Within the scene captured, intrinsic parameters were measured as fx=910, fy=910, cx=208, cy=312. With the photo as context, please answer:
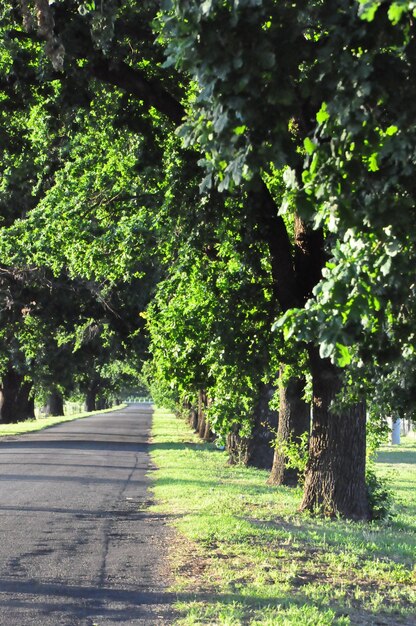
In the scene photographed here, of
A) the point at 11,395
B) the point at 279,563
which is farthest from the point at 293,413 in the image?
the point at 11,395

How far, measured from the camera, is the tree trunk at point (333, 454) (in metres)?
12.9

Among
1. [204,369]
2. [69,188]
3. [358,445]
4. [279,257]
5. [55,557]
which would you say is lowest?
[55,557]

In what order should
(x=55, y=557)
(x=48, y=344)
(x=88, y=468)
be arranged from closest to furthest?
(x=55, y=557) → (x=88, y=468) → (x=48, y=344)

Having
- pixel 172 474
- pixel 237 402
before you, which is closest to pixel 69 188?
pixel 237 402

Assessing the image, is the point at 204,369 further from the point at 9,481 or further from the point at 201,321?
the point at 9,481

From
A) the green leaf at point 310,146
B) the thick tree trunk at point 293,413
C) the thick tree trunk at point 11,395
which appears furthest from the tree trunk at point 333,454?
the thick tree trunk at point 11,395

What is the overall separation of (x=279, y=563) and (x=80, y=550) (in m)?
2.27

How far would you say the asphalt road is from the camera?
722 centimetres

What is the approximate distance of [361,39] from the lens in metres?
5.25

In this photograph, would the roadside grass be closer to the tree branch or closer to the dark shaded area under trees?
the dark shaded area under trees

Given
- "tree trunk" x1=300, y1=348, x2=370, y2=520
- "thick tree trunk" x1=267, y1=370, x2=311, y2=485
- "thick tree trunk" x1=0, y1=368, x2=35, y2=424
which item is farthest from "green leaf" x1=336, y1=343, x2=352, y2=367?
"thick tree trunk" x1=0, y1=368, x2=35, y2=424

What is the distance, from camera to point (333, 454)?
12930mm

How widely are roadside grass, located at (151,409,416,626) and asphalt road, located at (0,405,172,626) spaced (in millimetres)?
329

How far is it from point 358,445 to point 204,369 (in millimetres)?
4519
